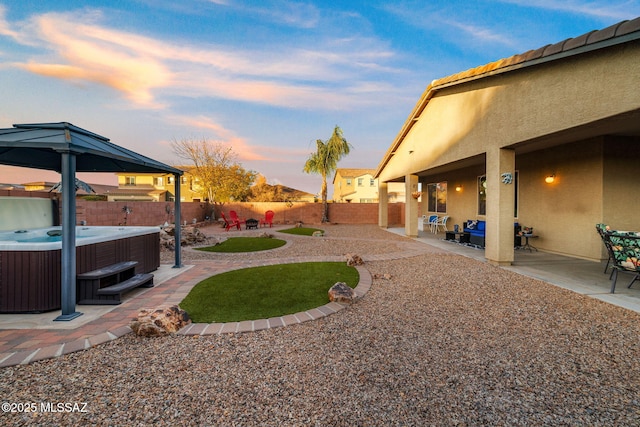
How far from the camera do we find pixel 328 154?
17.9 meters

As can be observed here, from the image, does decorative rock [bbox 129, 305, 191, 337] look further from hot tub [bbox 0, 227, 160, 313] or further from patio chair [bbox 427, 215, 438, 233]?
patio chair [bbox 427, 215, 438, 233]

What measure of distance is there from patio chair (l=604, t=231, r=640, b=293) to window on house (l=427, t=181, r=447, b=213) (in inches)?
346

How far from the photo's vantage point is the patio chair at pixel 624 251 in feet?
13.6

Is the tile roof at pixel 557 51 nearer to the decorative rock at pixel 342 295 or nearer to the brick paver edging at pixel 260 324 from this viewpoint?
the decorative rock at pixel 342 295

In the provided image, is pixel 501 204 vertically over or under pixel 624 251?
over

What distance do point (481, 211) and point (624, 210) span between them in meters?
4.12

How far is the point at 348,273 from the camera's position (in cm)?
572

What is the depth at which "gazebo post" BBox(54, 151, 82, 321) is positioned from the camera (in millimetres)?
3188

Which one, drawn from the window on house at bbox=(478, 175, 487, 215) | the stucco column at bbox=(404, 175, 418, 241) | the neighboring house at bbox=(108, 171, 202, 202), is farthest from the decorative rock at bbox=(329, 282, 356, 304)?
the neighboring house at bbox=(108, 171, 202, 202)

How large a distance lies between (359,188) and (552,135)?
30.3 m

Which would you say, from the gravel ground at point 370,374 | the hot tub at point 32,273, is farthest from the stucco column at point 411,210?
the hot tub at point 32,273

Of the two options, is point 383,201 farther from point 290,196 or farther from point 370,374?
point 290,196

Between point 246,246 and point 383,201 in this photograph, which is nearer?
point 246,246

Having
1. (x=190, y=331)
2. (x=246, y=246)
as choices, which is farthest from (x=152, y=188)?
(x=190, y=331)
